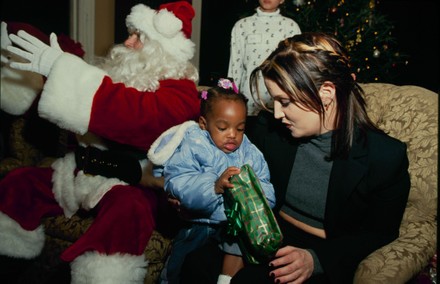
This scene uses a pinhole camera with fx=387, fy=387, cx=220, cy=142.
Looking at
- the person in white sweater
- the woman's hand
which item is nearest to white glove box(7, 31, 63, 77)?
the woman's hand

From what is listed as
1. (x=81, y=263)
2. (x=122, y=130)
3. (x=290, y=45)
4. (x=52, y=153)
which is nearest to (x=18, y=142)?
(x=52, y=153)

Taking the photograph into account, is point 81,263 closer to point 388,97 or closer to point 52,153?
point 52,153

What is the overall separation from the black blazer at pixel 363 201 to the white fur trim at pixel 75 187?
1122 mm

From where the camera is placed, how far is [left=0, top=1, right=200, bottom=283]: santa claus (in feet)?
6.16

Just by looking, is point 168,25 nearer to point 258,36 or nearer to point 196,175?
point 196,175

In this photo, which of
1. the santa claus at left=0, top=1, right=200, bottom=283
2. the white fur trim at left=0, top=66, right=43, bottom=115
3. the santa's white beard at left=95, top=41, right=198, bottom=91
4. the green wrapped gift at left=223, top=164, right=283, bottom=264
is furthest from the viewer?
the white fur trim at left=0, top=66, right=43, bottom=115

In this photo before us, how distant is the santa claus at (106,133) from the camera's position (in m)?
1.88

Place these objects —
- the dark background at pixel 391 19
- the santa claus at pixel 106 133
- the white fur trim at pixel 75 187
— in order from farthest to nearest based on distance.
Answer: the dark background at pixel 391 19 < the white fur trim at pixel 75 187 < the santa claus at pixel 106 133

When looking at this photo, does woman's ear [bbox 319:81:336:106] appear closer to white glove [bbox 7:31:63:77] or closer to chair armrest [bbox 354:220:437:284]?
chair armrest [bbox 354:220:437:284]

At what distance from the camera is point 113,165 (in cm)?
212

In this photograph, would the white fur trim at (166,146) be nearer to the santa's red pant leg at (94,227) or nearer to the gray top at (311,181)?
the santa's red pant leg at (94,227)

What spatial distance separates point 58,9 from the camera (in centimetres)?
460

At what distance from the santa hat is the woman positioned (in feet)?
2.81

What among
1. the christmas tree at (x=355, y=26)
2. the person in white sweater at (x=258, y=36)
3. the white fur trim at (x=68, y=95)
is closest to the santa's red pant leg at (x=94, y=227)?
the white fur trim at (x=68, y=95)
